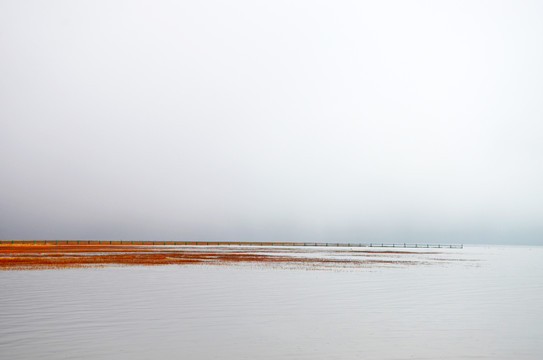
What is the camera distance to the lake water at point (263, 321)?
13508mm

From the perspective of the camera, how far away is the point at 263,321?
1814 centimetres

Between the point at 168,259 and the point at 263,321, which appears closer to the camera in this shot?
the point at 263,321

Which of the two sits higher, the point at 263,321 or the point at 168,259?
the point at 168,259

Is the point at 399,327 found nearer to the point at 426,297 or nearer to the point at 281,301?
the point at 281,301

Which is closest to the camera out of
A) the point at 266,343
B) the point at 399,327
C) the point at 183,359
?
the point at 183,359

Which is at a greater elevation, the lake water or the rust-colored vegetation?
the rust-colored vegetation

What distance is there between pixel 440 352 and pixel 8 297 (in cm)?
2023

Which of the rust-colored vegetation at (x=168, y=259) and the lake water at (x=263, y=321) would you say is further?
the rust-colored vegetation at (x=168, y=259)

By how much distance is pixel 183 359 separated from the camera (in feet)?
40.7

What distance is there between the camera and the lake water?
13508mm

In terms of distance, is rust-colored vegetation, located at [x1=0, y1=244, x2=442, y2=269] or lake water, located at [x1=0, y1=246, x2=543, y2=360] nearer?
lake water, located at [x1=0, y1=246, x2=543, y2=360]

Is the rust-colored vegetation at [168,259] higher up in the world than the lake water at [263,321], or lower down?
higher up

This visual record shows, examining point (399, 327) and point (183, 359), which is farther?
point (399, 327)

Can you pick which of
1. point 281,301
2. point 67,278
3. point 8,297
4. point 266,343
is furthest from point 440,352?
point 67,278
